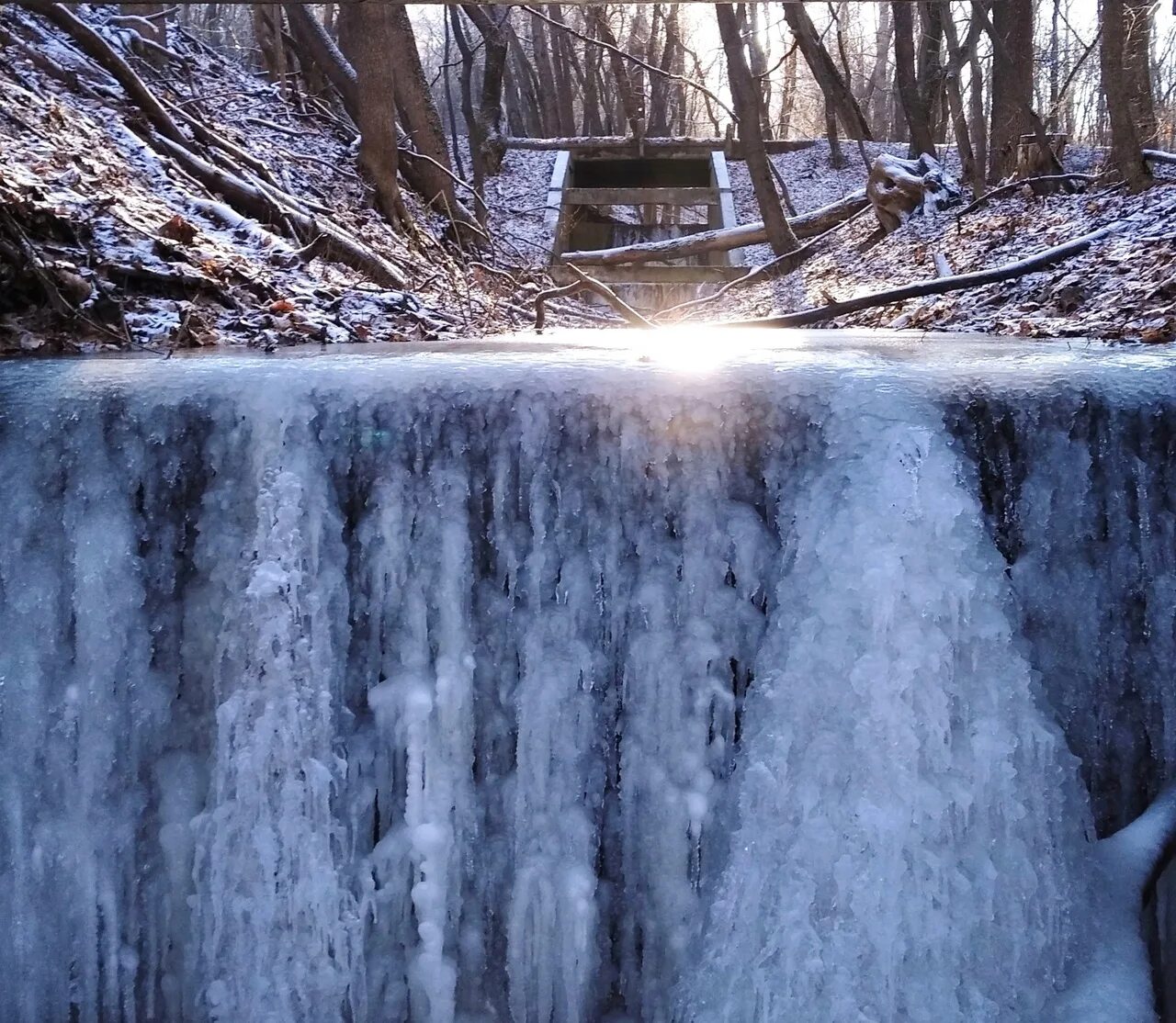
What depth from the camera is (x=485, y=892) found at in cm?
312

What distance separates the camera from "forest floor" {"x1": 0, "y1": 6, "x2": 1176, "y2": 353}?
503 cm

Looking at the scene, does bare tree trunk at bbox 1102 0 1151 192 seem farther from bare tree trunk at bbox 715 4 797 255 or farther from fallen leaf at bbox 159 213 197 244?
fallen leaf at bbox 159 213 197 244

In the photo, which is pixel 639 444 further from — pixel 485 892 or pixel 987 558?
pixel 485 892

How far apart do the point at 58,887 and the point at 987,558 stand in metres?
2.81

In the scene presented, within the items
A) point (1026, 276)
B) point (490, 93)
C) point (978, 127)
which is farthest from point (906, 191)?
point (490, 93)

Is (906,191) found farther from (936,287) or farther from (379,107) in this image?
(936,287)

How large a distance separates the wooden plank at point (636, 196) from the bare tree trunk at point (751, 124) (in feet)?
11.1

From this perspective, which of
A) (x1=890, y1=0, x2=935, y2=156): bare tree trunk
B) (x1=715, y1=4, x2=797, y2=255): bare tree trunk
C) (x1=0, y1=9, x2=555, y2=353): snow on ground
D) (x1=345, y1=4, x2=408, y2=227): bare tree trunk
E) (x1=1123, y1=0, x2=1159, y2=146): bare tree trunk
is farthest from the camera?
(x1=890, y1=0, x2=935, y2=156): bare tree trunk

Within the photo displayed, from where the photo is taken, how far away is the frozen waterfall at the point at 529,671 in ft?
9.89

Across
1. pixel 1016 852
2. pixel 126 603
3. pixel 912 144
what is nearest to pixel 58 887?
pixel 126 603

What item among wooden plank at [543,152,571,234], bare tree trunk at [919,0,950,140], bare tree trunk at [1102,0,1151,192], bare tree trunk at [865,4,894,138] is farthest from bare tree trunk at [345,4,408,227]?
bare tree trunk at [865,4,894,138]

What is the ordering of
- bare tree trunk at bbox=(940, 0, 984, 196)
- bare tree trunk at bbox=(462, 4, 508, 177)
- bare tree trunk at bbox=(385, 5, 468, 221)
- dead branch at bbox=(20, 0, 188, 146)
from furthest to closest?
bare tree trunk at bbox=(462, 4, 508, 177)
bare tree trunk at bbox=(940, 0, 984, 196)
bare tree trunk at bbox=(385, 5, 468, 221)
dead branch at bbox=(20, 0, 188, 146)

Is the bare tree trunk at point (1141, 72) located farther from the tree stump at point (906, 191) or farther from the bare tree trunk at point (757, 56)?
the bare tree trunk at point (757, 56)

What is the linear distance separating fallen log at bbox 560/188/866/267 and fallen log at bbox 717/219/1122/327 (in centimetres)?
621
